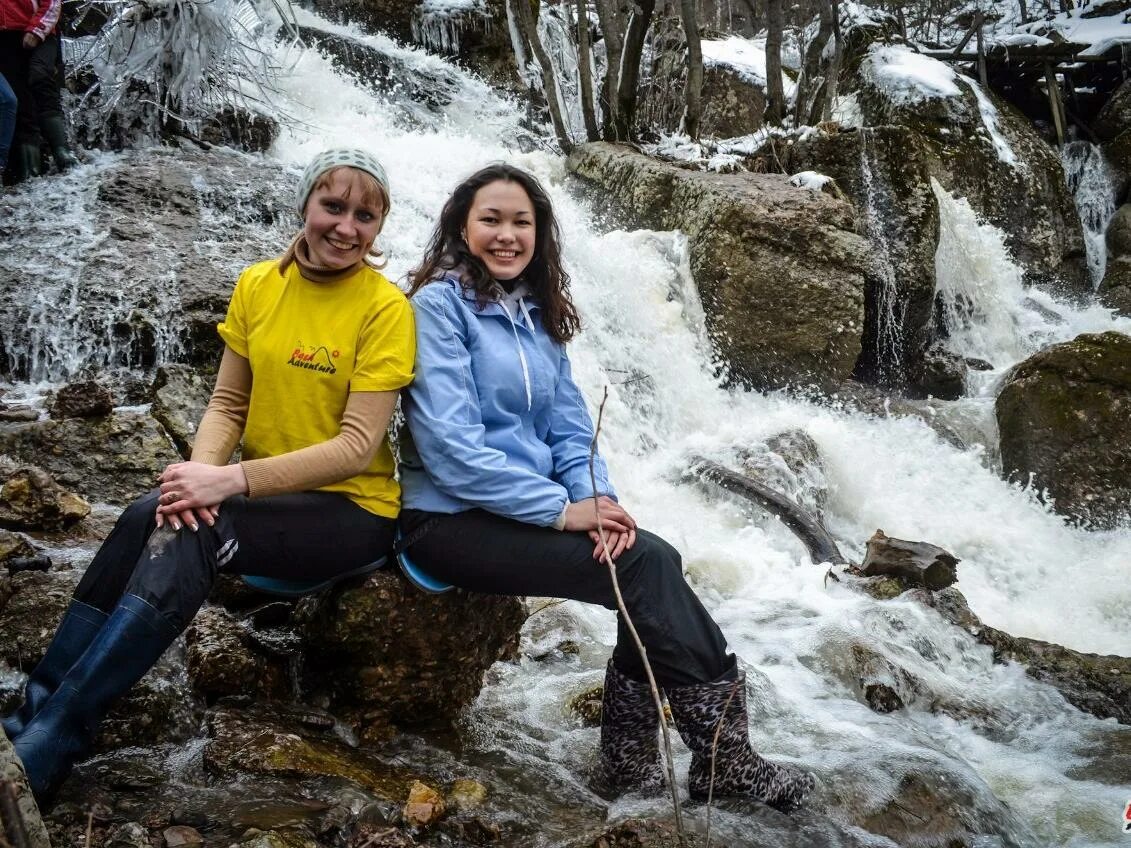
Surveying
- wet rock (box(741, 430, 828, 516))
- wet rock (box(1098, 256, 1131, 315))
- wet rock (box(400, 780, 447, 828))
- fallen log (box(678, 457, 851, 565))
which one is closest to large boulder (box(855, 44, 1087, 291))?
wet rock (box(1098, 256, 1131, 315))

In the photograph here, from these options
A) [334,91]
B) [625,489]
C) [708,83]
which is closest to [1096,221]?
[708,83]

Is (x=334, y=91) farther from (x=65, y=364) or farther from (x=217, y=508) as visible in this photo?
(x=217, y=508)

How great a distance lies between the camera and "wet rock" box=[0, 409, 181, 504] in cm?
411

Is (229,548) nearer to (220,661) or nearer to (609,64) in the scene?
(220,661)

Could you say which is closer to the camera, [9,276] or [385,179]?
[385,179]

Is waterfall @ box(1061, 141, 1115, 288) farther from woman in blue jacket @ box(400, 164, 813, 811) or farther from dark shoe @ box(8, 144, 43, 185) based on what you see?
dark shoe @ box(8, 144, 43, 185)

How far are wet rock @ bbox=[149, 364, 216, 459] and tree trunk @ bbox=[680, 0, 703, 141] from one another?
7798 mm

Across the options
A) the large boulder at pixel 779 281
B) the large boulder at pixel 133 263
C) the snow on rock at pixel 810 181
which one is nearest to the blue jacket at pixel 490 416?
the large boulder at pixel 133 263

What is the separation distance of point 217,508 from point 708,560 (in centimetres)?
364

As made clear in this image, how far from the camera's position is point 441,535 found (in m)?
2.48

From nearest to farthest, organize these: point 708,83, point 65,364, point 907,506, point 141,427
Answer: point 141,427, point 65,364, point 907,506, point 708,83

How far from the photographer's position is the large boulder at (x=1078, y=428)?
22.6ft

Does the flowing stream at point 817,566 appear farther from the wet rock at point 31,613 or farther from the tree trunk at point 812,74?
the tree trunk at point 812,74

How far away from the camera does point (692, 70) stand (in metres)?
10.7
